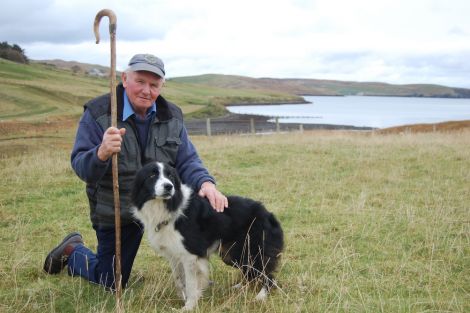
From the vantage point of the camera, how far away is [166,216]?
4617 millimetres

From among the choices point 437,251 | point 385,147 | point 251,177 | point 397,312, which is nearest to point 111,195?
point 397,312

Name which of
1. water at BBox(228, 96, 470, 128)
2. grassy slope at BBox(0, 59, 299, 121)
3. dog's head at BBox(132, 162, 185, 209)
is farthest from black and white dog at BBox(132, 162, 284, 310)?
water at BBox(228, 96, 470, 128)

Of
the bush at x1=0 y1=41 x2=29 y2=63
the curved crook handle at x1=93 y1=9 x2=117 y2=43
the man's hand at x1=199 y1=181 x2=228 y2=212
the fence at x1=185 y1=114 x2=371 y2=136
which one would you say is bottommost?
the fence at x1=185 y1=114 x2=371 y2=136

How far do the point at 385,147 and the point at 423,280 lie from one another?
1197 centimetres

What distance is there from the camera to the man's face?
472 cm

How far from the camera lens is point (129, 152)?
494 centimetres

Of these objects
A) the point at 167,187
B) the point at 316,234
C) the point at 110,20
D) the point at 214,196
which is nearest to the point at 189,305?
the point at 214,196

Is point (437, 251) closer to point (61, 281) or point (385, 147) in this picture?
point (61, 281)

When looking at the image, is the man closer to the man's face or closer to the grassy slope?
the man's face

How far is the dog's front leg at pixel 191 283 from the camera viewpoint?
15.5 ft

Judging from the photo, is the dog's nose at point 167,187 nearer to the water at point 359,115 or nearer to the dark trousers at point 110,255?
the dark trousers at point 110,255

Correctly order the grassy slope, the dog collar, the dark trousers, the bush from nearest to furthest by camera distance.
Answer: the dog collar < the dark trousers < the grassy slope < the bush

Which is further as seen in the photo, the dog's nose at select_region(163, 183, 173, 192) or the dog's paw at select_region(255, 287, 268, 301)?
the dog's paw at select_region(255, 287, 268, 301)

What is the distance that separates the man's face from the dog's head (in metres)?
0.74
